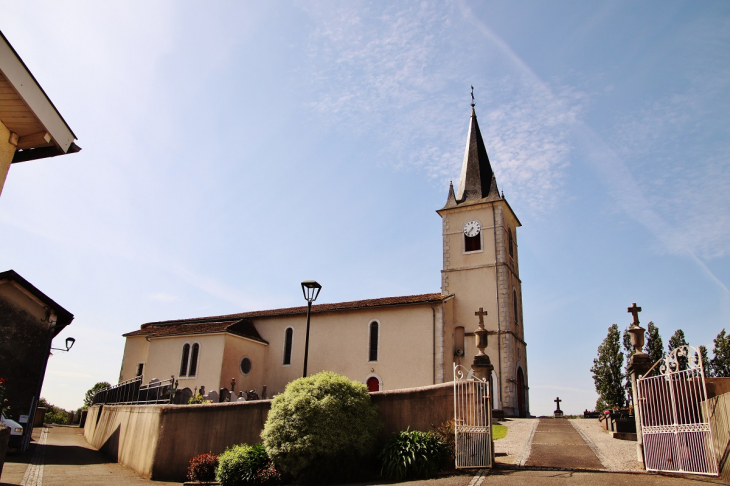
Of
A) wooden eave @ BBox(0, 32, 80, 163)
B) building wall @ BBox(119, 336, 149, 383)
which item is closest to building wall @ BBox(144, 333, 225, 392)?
building wall @ BBox(119, 336, 149, 383)

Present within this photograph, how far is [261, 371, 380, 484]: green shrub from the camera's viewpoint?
38.1ft

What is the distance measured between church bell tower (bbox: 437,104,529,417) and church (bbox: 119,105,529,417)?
6cm

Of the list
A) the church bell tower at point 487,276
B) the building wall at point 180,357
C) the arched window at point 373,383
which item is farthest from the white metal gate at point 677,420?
the building wall at point 180,357

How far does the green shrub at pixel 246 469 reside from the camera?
1221 centimetres

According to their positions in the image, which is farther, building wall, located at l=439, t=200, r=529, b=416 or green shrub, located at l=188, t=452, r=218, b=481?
building wall, located at l=439, t=200, r=529, b=416

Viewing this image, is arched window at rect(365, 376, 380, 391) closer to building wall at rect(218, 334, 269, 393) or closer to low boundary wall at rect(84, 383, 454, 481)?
building wall at rect(218, 334, 269, 393)

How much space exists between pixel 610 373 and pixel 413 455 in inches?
1231

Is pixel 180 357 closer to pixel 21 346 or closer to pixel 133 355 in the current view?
pixel 133 355

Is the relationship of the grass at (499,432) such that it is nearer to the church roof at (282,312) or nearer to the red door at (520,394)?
the church roof at (282,312)

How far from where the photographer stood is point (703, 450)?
9180 mm

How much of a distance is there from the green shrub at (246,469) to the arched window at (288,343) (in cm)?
1870

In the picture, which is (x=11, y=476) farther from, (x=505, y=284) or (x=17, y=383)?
(x=505, y=284)

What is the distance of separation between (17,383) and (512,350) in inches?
922

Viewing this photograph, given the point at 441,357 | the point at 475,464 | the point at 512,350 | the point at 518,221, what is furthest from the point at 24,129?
the point at 518,221
